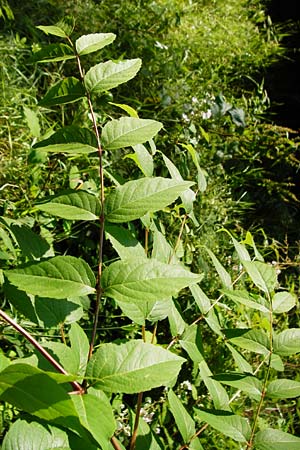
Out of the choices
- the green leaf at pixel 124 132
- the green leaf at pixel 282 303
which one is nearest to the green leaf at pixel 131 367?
the green leaf at pixel 124 132

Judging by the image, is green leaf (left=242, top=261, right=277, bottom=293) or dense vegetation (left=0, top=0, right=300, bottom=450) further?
green leaf (left=242, top=261, right=277, bottom=293)

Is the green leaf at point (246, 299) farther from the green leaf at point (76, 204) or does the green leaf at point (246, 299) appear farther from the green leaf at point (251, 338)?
the green leaf at point (76, 204)

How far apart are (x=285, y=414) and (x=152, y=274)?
5.63ft

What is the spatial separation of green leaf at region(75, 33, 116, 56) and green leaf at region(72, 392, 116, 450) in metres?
0.46

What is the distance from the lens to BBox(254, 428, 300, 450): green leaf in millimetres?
805

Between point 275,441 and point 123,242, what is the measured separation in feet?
1.18

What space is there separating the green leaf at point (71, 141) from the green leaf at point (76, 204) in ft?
0.19

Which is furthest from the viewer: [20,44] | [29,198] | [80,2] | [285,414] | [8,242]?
[80,2]

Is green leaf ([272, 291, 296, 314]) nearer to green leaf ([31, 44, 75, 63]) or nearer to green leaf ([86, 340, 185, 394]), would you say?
green leaf ([86, 340, 185, 394])

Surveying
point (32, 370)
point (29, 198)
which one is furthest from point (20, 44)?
point (32, 370)

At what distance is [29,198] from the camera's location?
188cm

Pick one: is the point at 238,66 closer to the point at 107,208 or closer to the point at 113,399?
the point at 113,399

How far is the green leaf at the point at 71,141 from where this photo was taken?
2.41ft

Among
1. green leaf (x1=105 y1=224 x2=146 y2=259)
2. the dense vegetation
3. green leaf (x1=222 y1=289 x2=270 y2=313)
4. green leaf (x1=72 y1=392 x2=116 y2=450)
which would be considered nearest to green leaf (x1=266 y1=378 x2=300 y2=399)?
the dense vegetation
